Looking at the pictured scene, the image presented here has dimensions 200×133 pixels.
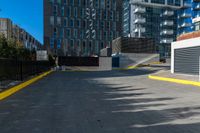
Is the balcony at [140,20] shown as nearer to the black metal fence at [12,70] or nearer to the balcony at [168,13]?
the balcony at [168,13]

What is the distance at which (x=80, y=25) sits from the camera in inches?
3359

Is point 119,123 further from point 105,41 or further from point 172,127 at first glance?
point 105,41

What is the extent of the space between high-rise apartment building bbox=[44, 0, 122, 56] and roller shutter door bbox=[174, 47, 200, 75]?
198ft

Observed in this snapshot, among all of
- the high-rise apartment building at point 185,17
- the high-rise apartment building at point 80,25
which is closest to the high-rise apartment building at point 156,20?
the high-rise apartment building at point 185,17

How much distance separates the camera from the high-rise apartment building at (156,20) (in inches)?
3105

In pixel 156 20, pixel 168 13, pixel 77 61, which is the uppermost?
pixel 168 13

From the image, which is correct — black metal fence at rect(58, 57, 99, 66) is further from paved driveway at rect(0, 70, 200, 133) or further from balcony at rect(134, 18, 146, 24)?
paved driveway at rect(0, 70, 200, 133)

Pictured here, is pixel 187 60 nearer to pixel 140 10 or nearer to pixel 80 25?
pixel 140 10

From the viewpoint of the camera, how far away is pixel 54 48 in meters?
81.2

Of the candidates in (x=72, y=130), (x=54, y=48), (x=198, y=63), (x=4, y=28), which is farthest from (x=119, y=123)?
(x=54, y=48)

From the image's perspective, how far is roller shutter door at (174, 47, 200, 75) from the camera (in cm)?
2038

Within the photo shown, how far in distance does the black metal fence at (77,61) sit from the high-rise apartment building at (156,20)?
32.1 metres

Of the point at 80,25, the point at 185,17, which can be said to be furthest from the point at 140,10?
the point at 80,25

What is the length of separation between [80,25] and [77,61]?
37218mm
